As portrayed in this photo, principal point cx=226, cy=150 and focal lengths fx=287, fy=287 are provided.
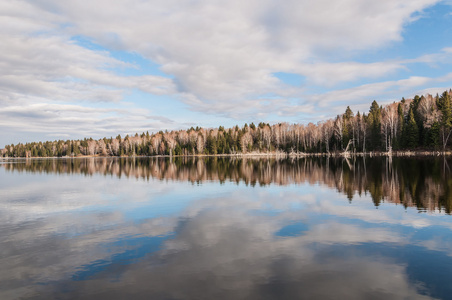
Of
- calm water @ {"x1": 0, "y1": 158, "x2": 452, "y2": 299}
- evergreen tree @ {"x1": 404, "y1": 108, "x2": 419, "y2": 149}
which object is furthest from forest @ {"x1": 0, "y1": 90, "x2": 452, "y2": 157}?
calm water @ {"x1": 0, "y1": 158, "x2": 452, "y2": 299}

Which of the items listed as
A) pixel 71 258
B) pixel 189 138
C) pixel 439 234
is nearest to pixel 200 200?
pixel 71 258

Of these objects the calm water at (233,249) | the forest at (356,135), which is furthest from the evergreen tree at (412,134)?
the calm water at (233,249)

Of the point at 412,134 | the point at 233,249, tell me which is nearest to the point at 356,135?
the point at 412,134

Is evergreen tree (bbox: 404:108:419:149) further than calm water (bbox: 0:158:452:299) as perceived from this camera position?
Yes

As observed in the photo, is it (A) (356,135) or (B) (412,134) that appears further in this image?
(A) (356,135)

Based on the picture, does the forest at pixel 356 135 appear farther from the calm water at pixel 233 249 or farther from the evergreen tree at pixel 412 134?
the calm water at pixel 233 249

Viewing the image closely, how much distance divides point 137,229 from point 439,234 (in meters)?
14.3

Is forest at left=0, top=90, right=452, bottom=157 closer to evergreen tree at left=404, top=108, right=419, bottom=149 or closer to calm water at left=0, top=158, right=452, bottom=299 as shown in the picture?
evergreen tree at left=404, top=108, right=419, bottom=149

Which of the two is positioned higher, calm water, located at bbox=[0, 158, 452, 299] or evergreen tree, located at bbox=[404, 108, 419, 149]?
evergreen tree, located at bbox=[404, 108, 419, 149]

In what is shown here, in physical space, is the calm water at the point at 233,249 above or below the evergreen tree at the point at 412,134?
below

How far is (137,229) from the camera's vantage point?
14938 mm

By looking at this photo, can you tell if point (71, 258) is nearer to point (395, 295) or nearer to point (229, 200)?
point (395, 295)

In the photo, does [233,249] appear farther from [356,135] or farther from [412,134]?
[356,135]

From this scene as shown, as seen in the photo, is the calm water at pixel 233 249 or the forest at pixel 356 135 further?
the forest at pixel 356 135
